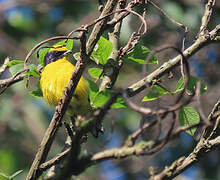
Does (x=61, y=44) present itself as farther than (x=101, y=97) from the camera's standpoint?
Yes

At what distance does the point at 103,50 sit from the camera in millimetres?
2471

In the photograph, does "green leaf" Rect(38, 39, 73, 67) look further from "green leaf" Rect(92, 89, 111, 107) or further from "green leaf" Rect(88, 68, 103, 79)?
"green leaf" Rect(92, 89, 111, 107)

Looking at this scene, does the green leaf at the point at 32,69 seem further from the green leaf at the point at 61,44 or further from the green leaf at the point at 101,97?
the green leaf at the point at 101,97

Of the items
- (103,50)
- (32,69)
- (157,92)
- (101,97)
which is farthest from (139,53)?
(32,69)

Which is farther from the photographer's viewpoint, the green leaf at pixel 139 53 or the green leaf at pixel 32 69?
the green leaf at pixel 32 69

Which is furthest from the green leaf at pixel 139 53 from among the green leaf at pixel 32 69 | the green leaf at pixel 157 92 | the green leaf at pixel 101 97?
the green leaf at pixel 32 69

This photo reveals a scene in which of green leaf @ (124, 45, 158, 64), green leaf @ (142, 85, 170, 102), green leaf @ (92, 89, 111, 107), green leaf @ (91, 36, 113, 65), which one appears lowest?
green leaf @ (142, 85, 170, 102)

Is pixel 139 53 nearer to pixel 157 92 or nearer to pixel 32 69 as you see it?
pixel 157 92

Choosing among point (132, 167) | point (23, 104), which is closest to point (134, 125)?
point (132, 167)

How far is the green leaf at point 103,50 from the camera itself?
7.98 feet

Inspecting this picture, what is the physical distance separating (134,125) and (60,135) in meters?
1.54

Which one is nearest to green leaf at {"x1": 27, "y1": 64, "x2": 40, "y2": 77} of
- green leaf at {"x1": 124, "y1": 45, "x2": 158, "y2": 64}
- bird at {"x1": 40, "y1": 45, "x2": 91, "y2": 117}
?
green leaf at {"x1": 124, "y1": 45, "x2": 158, "y2": 64}

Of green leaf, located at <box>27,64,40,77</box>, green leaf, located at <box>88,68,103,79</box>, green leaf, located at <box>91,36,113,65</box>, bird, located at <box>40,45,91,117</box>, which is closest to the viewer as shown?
green leaf, located at <box>91,36,113,65</box>

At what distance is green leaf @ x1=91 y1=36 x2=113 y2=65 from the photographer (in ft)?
7.98
